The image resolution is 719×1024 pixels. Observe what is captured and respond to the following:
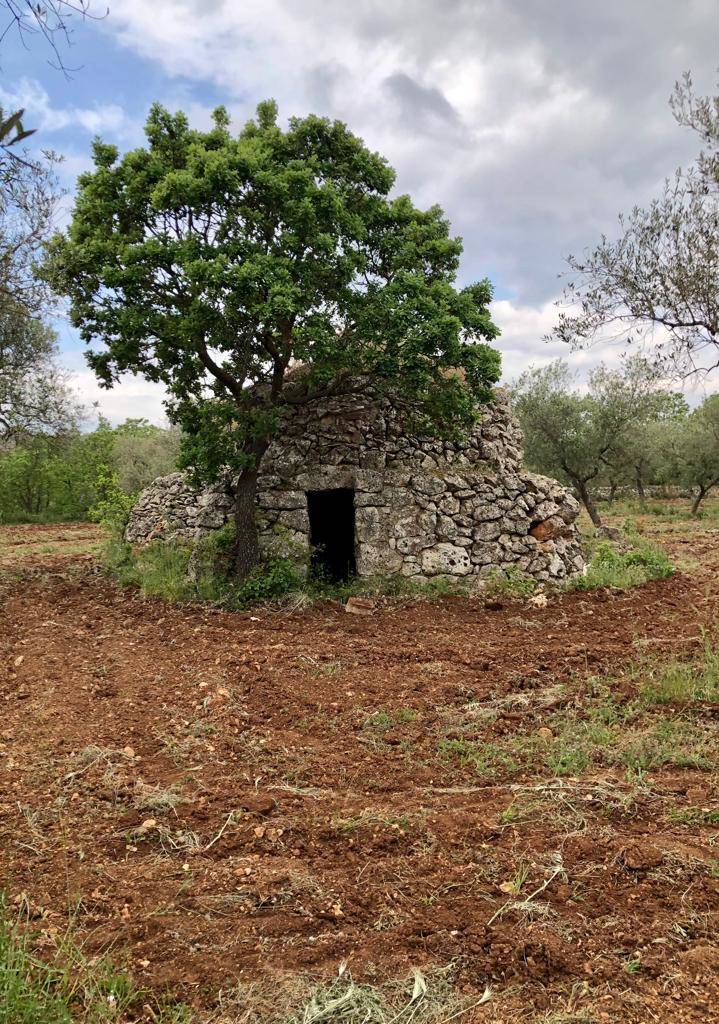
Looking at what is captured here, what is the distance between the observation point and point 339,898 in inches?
128

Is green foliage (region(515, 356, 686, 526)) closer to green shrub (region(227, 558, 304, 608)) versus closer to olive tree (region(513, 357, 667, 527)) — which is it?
olive tree (region(513, 357, 667, 527))

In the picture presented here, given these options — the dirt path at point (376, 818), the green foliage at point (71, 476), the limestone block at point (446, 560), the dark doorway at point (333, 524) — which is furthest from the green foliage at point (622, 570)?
the green foliage at point (71, 476)

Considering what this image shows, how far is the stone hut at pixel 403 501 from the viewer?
10.8m

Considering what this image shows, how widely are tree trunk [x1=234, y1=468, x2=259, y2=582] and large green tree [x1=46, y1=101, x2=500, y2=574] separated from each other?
22mm

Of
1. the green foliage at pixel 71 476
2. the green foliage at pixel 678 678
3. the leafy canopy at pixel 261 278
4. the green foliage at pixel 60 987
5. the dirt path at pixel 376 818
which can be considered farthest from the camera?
the green foliage at pixel 71 476

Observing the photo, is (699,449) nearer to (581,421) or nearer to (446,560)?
(581,421)

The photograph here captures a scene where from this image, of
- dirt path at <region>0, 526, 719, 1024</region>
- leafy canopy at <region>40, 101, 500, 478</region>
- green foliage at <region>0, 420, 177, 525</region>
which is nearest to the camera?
dirt path at <region>0, 526, 719, 1024</region>

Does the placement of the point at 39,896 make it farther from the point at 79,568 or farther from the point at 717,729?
the point at 79,568

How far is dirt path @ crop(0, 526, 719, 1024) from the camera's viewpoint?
2.83m

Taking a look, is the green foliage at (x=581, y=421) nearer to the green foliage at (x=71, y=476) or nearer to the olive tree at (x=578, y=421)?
the olive tree at (x=578, y=421)

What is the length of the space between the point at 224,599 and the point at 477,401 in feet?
16.3

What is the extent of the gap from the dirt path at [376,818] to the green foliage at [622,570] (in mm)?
3021

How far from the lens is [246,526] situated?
1031 centimetres

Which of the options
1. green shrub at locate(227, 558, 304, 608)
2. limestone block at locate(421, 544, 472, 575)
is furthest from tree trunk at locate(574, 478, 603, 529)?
green shrub at locate(227, 558, 304, 608)
